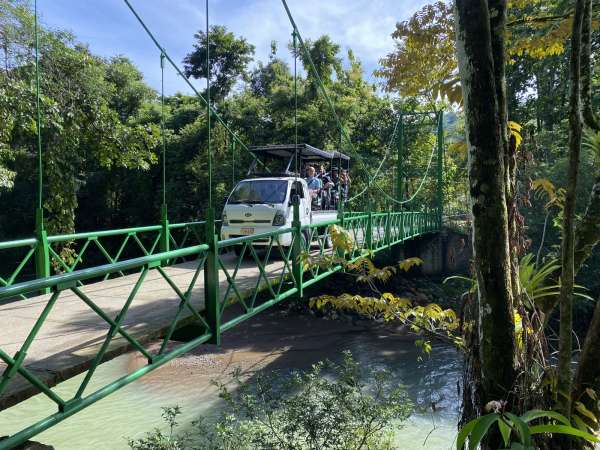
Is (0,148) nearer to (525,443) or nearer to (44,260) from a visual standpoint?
(44,260)

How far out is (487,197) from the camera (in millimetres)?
2068

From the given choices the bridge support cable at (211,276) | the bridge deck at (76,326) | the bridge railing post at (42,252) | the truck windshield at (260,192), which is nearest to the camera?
the bridge deck at (76,326)

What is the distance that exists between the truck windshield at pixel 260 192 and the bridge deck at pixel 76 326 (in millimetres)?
2187

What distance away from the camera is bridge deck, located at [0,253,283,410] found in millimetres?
2575

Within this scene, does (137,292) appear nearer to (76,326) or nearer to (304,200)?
(76,326)

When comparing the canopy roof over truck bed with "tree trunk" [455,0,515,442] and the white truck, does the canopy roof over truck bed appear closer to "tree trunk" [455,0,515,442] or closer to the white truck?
the white truck

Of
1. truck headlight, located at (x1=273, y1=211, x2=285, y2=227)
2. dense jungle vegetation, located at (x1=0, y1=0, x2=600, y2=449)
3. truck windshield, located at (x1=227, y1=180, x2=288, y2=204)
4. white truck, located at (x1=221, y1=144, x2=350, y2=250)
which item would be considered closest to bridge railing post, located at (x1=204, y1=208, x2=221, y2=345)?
dense jungle vegetation, located at (x1=0, y1=0, x2=600, y2=449)

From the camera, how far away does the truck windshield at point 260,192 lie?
7435mm

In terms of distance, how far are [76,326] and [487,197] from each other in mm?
2889

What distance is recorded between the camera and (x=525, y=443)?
1.51m

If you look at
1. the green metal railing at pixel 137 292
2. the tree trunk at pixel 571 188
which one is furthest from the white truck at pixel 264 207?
the tree trunk at pixel 571 188

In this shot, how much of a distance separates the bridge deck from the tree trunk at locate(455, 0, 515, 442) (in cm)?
204

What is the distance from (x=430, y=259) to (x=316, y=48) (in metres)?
8.98

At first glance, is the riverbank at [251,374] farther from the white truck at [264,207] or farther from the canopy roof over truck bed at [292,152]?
the canopy roof over truck bed at [292,152]
